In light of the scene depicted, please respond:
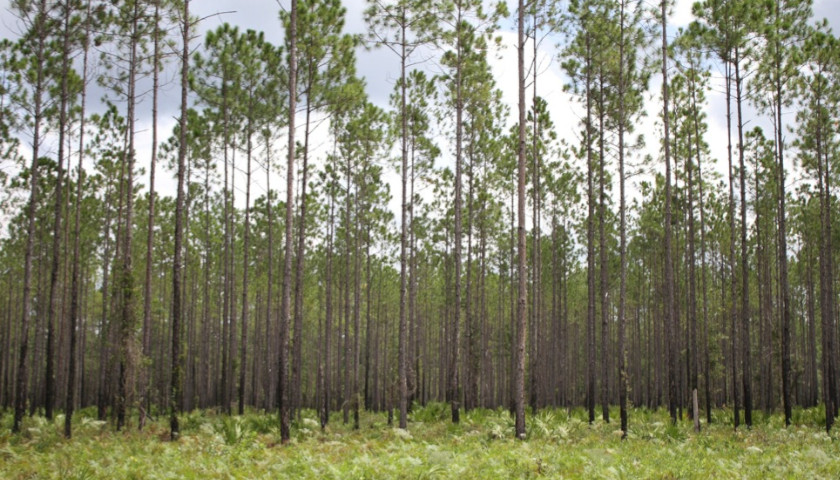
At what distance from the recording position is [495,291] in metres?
42.9

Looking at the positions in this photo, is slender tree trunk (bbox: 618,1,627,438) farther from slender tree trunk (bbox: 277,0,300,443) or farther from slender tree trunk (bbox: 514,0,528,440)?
slender tree trunk (bbox: 277,0,300,443)

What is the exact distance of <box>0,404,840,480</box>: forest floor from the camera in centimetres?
857

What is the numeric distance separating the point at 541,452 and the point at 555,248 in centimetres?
2010

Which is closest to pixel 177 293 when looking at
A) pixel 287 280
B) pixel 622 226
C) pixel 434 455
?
pixel 287 280

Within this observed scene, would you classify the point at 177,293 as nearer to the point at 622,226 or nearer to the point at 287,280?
the point at 287,280

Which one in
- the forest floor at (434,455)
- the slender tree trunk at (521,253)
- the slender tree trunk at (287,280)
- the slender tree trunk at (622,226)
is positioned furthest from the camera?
the slender tree trunk at (622,226)

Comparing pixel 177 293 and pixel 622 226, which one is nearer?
pixel 177 293

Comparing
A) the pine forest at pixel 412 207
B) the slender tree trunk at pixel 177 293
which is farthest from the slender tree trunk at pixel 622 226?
the slender tree trunk at pixel 177 293

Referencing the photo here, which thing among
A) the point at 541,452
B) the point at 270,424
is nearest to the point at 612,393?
the point at 270,424

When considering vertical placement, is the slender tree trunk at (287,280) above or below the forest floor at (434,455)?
above

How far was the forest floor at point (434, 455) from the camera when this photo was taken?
28.1 feet

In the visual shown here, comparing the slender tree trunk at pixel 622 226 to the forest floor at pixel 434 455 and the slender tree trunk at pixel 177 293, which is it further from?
the slender tree trunk at pixel 177 293

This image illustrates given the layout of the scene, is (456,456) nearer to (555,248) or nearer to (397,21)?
(397,21)

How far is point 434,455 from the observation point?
30.3 ft
